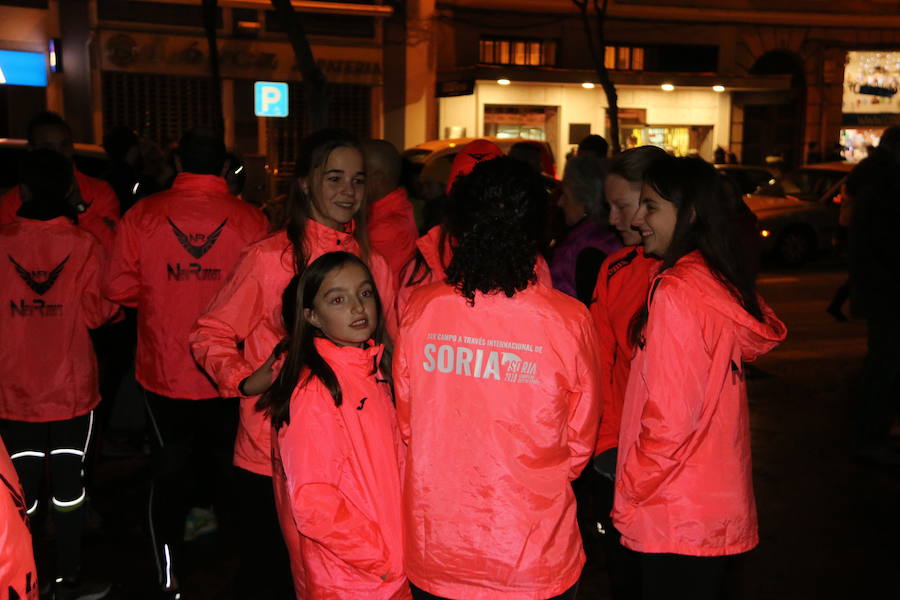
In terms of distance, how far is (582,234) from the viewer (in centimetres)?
452

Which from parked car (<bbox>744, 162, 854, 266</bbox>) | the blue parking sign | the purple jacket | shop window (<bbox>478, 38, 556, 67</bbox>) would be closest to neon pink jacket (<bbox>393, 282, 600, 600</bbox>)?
the purple jacket

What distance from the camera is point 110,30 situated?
74.0 feet

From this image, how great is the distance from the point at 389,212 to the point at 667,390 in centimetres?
291

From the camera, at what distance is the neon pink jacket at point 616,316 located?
3.68m

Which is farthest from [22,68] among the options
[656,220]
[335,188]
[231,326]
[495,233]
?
[495,233]

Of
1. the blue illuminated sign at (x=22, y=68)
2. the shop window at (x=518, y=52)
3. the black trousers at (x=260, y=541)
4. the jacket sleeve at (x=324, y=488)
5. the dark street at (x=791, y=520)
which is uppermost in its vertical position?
the shop window at (x=518, y=52)

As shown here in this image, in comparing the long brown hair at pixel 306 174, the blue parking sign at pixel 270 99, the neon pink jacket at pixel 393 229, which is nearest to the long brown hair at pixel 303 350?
the long brown hair at pixel 306 174

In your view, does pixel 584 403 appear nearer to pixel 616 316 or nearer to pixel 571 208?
pixel 616 316

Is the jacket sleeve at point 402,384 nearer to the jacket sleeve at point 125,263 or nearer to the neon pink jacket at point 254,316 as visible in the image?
the neon pink jacket at point 254,316

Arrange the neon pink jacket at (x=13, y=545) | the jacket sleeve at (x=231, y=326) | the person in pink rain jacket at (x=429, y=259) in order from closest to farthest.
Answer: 1. the neon pink jacket at (x=13, y=545)
2. the jacket sleeve at (x=231, y=326)
3. the person in pink rain jacket at (x=429, y=259)

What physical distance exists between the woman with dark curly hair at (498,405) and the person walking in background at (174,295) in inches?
79.4

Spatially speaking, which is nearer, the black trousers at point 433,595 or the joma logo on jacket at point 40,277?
the black trousers at point 433,595

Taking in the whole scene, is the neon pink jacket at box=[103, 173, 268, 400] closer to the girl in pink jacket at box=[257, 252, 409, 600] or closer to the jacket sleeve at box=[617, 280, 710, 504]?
the girl in pink jacket at box=[257, 252, 409, 600]

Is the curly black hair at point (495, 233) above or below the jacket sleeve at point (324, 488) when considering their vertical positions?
above
